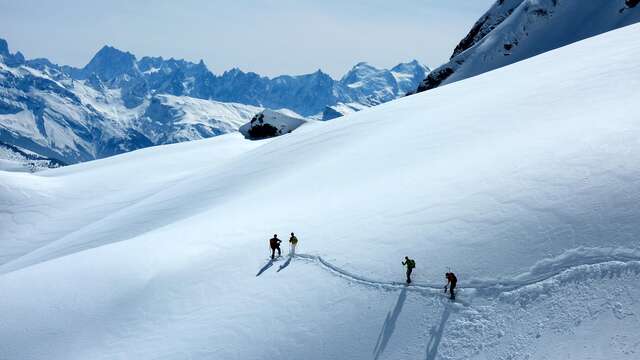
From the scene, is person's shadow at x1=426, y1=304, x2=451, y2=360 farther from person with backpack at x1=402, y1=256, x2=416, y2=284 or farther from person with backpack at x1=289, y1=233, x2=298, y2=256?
person with backpack at x1=289, y1=233, x2=298, y2=256

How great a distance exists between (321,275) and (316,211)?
7.37 metres

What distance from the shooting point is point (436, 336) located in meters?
18.0

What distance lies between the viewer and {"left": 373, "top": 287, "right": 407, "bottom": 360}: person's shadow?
18.5 m

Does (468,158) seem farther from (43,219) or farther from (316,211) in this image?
(43,219)

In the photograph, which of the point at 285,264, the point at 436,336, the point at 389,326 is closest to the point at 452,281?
the point at 436,336

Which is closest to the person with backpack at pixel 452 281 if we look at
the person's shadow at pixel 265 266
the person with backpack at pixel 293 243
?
the person with backpack at pixel 293 243

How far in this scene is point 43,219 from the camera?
5700cm

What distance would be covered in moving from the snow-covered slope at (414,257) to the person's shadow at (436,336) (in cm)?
5

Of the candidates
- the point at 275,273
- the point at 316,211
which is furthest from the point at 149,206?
the point at 275,273

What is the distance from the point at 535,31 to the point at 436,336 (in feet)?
399

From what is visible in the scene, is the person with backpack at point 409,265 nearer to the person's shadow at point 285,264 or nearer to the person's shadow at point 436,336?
the person's shadow at point 436,336

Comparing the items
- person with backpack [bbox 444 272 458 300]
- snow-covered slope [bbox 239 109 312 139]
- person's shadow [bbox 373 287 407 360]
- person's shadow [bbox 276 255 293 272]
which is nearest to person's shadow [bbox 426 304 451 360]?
person with backpack [bbox 444 272 458 300]

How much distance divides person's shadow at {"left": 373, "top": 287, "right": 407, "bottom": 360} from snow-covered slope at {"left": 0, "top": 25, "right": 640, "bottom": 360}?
0.20 ft

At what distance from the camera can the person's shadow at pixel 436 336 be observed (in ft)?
57.6
